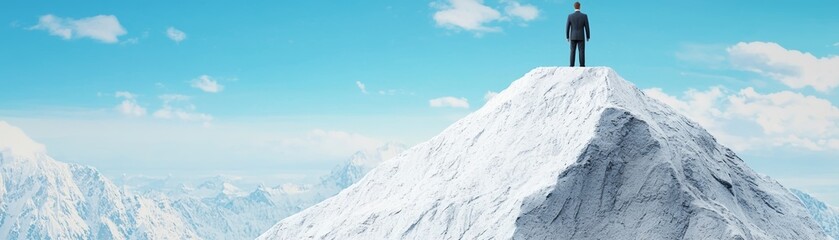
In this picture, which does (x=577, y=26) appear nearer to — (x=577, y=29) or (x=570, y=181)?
(x=577, y=29)

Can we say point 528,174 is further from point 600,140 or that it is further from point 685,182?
point 685,182

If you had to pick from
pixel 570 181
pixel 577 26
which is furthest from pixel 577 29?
pixel 570 181

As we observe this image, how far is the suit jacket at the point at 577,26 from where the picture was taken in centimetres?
2695

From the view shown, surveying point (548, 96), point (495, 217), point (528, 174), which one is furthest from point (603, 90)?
point (495, 217)

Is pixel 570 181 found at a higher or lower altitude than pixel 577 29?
lower

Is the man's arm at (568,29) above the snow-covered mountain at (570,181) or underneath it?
above

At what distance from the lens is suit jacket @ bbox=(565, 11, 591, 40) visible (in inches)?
1061

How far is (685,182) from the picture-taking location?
22875mm

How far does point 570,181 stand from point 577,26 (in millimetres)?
6221

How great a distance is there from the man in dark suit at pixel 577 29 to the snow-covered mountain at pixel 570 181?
0.79 metres

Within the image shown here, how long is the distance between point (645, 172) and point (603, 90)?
3420 mm

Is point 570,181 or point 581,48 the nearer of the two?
point 570,181

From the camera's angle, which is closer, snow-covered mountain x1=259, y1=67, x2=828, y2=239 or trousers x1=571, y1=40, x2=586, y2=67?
snow-covered mountain x1=259, y1=67, x2=828, y2=239

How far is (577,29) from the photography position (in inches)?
1065
